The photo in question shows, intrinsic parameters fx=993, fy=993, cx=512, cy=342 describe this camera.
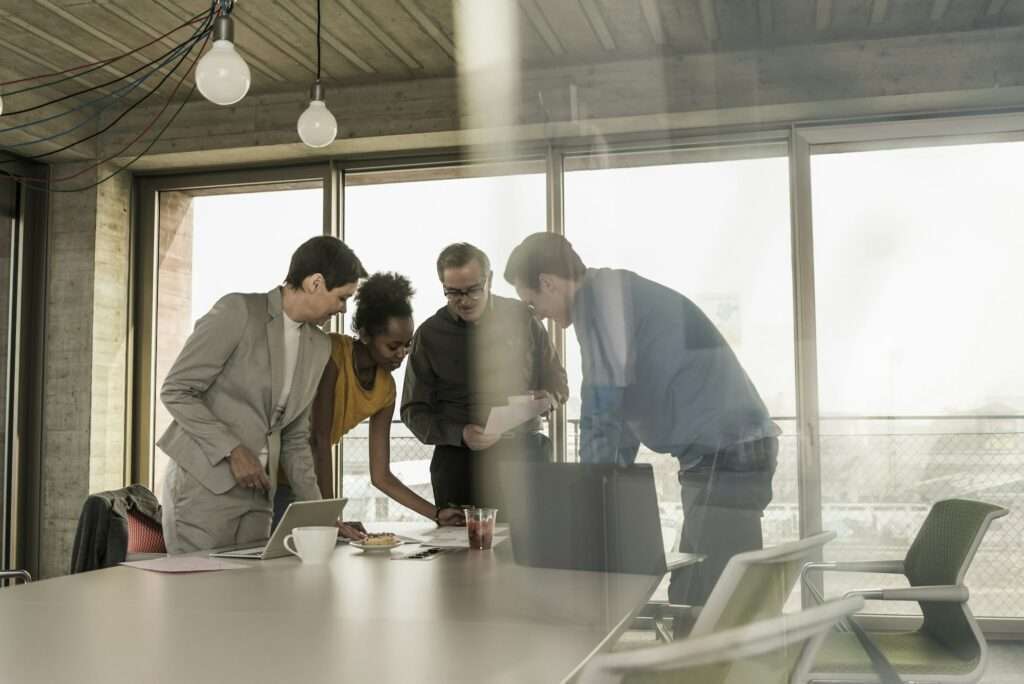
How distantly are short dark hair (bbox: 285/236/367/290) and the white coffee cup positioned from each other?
64cm

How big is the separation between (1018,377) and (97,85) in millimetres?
4552

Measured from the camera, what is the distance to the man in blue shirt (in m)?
0.67

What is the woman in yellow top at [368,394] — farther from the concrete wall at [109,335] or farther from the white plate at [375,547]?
the concrete wall at [109,335]

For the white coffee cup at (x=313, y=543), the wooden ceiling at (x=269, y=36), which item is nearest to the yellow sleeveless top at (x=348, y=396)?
the white coffee cup at (x=313, y=543)

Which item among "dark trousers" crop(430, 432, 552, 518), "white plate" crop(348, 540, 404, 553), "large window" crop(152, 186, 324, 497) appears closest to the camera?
"dark trousers" crop(430, 432, 552, 518)

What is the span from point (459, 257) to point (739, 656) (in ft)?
1.57

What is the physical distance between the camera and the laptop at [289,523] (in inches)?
73.8

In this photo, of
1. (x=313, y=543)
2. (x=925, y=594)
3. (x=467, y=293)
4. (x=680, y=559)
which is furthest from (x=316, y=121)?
(x=925, y=594)

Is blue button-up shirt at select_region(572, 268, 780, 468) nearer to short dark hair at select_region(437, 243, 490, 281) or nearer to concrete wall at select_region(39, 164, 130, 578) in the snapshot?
short dark hair at select_region(437, 243, 490, 281)

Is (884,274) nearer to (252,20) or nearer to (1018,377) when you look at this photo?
(1018,377)

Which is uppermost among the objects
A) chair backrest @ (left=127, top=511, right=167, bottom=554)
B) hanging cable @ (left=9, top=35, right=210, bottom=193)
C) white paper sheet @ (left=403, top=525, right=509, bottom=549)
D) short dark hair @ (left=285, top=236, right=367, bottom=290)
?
hanging cable @ (left=9, top=35, right=210, bottom=193)

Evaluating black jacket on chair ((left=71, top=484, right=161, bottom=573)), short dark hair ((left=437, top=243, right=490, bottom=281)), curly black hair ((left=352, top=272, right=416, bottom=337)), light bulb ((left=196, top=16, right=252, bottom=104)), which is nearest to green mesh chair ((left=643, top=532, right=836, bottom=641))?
short dark hair ((left=437, top=243, right=490, bottom=281))

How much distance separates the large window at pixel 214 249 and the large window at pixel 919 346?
4250 millimetres

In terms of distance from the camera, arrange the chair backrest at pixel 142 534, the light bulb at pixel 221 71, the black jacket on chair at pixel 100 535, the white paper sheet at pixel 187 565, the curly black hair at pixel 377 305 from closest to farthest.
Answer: the white paper sheet at pixel 187 565 → the curly black hair at pixel 377 305 → the light bulb at pixel 221 71 → the black jacket on chair at pixel 100 535 → the chair backrest at pixel 142 534
